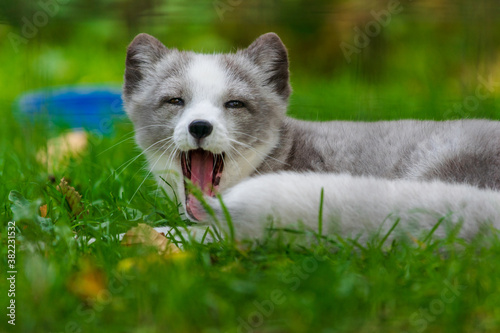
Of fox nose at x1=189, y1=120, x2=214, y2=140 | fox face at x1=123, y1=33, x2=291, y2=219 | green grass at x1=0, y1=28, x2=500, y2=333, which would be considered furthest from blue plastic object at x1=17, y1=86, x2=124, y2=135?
green grass at x1=0, y1=28, x2=500, y2=333

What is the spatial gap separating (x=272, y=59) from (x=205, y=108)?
1.56ft

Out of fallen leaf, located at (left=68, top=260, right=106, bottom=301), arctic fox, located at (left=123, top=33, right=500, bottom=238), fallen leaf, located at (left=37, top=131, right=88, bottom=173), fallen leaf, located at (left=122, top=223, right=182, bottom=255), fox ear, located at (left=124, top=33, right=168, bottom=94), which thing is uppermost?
fox ear, located at (left=124, top=33, right=168, bottom=94)

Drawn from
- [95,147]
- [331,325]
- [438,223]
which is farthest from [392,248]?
[95,147]

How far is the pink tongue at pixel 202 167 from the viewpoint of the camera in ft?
8.37

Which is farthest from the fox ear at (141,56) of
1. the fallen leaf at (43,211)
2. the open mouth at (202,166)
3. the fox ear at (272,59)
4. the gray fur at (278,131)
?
the fallen leaf at (43,211)

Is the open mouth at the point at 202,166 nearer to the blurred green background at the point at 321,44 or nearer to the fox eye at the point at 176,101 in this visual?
the fox eye at the point at 176,101

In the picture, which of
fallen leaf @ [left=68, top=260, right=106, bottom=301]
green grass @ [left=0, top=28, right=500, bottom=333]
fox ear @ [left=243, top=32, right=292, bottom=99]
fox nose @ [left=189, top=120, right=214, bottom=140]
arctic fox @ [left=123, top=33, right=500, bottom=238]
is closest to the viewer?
green grass @ [left=0, top=28, right=500, bottom=333]

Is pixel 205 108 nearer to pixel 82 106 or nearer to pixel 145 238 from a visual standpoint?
pixel 145 238

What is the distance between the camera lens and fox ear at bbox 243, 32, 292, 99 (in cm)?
278

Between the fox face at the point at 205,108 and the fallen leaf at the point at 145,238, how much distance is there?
0.38 meters

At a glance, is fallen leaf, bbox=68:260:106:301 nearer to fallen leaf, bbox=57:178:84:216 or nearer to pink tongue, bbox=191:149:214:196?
fallen leaf, bbox=57:178:84:216

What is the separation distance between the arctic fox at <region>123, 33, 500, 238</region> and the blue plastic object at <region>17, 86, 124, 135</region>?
1.56 metres

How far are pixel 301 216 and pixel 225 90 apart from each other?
0.95m

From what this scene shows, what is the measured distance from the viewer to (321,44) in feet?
20.6
